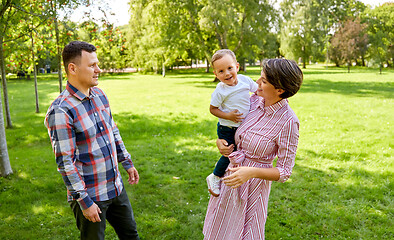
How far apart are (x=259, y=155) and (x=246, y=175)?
25 cm

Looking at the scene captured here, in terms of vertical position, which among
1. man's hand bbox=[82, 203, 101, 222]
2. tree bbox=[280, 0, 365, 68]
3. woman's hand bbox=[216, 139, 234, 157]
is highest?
tree bbox=[280, 0, 365, 68]

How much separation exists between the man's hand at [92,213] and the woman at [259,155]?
97 cm

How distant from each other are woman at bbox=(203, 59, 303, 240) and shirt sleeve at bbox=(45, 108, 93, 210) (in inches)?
46.1

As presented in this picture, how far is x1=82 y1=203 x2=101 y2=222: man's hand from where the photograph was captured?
2.50 meters

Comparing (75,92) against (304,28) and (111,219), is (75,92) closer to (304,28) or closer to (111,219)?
(111,219)

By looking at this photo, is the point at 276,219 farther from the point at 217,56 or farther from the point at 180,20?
the point at 180,20

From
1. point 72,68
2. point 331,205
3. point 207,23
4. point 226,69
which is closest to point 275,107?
point 226,69

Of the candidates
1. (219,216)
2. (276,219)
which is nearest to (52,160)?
(276,219)

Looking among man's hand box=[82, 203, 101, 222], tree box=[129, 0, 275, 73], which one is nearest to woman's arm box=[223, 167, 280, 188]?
man's hand box=[82, 203, 101, 222]

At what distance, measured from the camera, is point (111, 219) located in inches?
120

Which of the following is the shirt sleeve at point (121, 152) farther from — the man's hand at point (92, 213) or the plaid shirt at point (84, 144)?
the man's hand at point (92, 213)

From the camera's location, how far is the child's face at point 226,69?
2.62 m

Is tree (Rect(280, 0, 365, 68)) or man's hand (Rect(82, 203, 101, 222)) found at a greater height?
tree (Rect(280, 0, 365, 68))

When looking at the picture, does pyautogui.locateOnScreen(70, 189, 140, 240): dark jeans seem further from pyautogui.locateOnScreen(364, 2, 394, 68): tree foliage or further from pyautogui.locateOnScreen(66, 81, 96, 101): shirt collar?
pyautogui.locateOnScreen(364, 2, 394, 68): tree foliage
